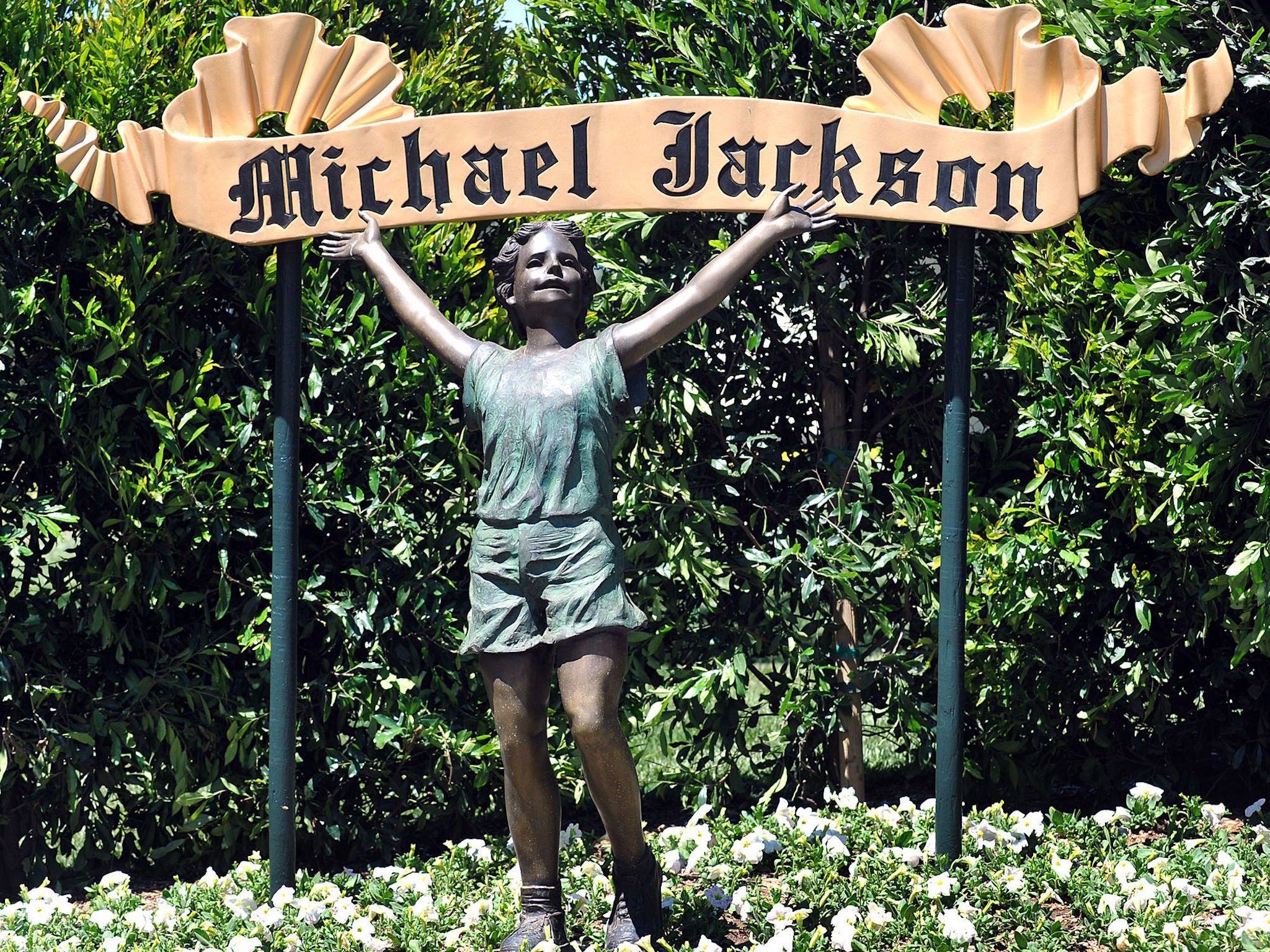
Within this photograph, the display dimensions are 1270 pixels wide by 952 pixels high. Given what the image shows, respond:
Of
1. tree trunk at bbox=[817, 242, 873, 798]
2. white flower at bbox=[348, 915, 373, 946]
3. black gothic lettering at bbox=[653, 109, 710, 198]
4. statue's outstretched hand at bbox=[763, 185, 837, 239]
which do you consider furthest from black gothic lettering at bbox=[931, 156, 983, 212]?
white flower at bbox=[348, 915, 373, 946]

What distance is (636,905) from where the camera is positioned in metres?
3.85

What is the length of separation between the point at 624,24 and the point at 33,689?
9.94 ft

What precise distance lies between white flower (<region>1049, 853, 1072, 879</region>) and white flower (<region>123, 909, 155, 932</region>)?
2.67 metres

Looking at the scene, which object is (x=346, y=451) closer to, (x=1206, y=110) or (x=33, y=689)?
(x=33, y=689)

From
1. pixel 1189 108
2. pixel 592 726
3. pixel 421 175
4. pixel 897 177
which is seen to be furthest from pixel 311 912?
pixel 1189 108

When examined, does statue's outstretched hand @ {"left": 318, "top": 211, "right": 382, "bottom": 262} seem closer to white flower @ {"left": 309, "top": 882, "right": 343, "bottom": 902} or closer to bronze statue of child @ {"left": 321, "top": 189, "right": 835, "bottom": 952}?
bronze statue of child @ {"left": 321, "top": 189, "right": 835, "bottom": 952}

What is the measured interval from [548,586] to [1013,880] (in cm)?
171

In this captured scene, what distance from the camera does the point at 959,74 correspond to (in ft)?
14.2

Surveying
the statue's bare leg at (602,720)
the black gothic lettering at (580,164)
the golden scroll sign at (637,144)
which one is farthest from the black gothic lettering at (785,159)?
the statue's bare leg at (602,720)

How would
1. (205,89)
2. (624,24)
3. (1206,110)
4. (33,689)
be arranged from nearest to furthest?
(1206,110), (205,89), (33,689), (624,24)

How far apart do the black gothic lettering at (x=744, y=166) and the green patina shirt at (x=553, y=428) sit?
692mm

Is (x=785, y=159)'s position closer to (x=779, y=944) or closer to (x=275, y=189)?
(x=275, y=189)

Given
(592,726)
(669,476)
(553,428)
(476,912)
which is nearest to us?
(592,726)

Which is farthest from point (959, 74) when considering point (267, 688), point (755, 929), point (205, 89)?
point (267, 688)
